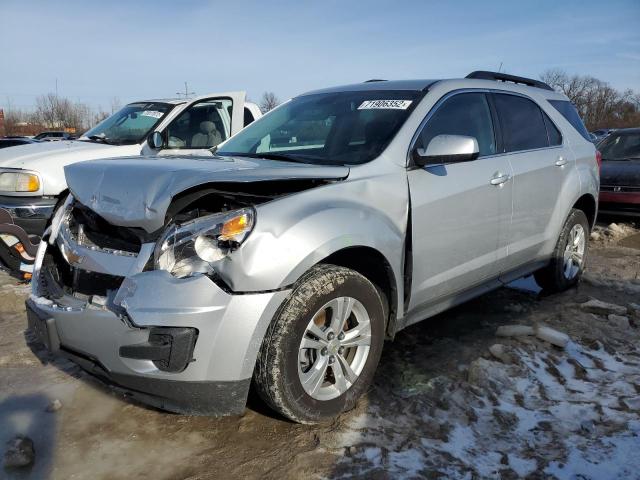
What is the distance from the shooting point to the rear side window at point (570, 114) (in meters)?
4.78

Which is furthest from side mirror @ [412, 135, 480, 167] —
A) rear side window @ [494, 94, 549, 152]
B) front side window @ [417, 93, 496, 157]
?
rear side window @ [494, 94, 549, 152]

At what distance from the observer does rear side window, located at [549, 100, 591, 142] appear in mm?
4777

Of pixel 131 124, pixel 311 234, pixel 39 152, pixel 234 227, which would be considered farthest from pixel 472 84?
pixel 39 152

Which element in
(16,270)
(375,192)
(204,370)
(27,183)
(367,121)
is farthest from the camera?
(27,183)

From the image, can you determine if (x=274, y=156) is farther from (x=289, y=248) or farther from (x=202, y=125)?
(x=202, y=125)

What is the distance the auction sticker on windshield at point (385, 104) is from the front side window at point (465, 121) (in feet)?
0.62

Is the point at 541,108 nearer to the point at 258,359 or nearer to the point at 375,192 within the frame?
the point at 375,192

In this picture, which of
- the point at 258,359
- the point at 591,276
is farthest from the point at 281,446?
the point at 591,276

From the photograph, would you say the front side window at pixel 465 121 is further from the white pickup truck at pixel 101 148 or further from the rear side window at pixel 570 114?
the white pickup truck at pixel 101 148

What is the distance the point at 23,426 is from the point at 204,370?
1199 mm

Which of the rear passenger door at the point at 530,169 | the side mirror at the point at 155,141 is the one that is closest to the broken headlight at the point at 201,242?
the rear passenger door at the point at 530,169

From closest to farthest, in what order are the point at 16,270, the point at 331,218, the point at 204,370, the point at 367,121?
the point at 204,370
the point at 331,218
the point at 367,121
the point at 16,270

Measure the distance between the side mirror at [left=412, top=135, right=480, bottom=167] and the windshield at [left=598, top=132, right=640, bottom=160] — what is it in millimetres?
6860

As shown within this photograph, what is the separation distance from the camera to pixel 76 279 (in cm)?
265
